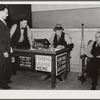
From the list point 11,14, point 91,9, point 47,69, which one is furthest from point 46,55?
point 11,14

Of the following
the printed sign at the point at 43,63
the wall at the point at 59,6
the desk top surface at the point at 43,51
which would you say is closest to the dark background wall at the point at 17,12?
the wall at the point at 59,6

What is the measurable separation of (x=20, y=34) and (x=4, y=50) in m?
1.06

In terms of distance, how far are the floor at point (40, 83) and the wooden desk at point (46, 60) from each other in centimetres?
27

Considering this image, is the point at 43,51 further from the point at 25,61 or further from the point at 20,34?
the point at 20,34

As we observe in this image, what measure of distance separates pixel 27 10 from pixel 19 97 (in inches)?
126

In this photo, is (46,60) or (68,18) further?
(68,18)

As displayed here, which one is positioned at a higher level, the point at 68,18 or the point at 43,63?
the point at 68,18

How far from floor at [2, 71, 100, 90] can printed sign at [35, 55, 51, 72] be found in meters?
0.38

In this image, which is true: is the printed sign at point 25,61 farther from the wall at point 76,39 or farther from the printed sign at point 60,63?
the wall at point 76,39

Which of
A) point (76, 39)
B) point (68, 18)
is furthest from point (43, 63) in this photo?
point (68, 18)

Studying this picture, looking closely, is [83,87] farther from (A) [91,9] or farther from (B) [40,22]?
(B) [40,22]

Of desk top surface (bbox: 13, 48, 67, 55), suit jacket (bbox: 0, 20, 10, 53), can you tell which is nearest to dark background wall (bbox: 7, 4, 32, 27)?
desk top surface (bbox: 13, 48, 67, 55)

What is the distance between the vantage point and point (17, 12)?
5211mm

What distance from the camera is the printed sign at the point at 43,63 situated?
3.55 meters
